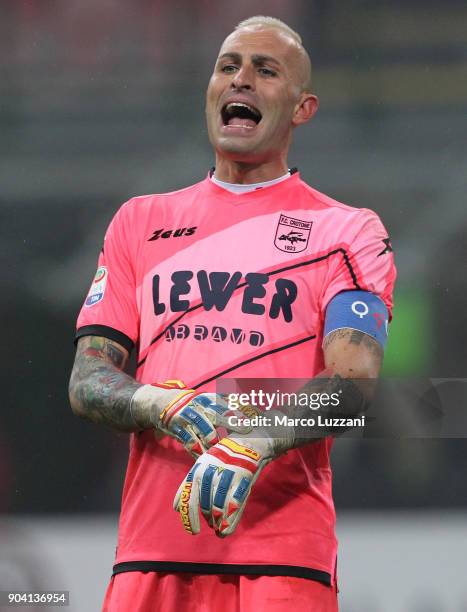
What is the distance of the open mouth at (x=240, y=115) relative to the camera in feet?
8.50

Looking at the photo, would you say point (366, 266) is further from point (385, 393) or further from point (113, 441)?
point (113, 441)

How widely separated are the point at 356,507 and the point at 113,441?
77 centimetres

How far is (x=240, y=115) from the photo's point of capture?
2.61 meters

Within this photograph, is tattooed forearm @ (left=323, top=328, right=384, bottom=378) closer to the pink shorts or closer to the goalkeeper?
the goalkeeper

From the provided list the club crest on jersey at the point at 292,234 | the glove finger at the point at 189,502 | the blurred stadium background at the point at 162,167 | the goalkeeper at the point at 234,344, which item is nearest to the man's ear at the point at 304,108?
the goalkeeper at the point at 234,344

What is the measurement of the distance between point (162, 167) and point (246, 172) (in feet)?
4.22

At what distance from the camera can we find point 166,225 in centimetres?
256

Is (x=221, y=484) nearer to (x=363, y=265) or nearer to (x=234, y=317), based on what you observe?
(x=234, y=317)

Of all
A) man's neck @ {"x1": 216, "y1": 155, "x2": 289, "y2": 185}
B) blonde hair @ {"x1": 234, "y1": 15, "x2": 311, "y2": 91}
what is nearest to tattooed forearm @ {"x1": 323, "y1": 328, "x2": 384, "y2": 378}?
man's neck @ {"x1": 216, "y1": 155, "x2": 289, "y2": 185}

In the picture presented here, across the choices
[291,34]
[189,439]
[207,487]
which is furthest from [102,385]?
[291,34]

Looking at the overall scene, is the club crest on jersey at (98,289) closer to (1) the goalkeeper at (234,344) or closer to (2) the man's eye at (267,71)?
(1) the goalkeeper at (234,344)

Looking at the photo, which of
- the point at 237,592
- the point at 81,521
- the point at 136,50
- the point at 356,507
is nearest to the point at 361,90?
the point at 136,50

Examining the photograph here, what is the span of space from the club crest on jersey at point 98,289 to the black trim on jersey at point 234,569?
0.55m

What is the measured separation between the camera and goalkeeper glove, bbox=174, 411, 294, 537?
205 centimetres
